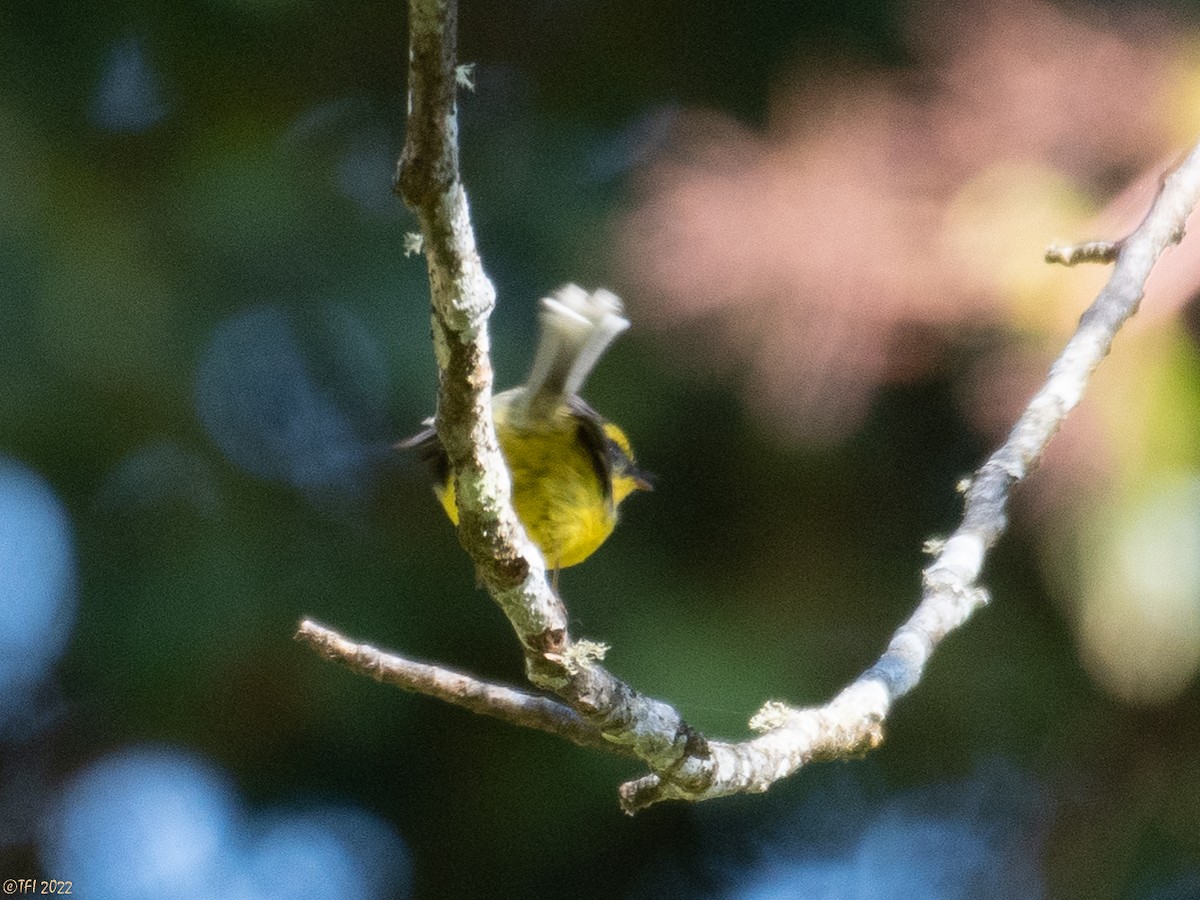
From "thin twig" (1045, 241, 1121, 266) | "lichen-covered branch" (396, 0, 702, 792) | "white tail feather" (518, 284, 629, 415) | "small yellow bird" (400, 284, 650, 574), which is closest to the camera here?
"lichen-covered branch" (396, 0, 702, 792)

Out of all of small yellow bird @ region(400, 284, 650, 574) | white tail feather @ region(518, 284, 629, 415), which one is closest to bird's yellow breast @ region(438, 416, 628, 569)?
small yellow bird @ region(400, 284, 650, 574)

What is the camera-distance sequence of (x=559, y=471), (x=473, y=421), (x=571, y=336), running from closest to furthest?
→ (x=473, y=421)
(x=571, y=336)
(x=559, y=471)

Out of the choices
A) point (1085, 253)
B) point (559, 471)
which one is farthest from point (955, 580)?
point (559, 471)

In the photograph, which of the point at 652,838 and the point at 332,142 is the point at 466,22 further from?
the point at 652,838

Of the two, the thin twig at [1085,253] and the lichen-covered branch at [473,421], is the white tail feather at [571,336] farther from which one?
the thin twig at [1085,253]

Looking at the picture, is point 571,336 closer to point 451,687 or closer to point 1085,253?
point 451,687

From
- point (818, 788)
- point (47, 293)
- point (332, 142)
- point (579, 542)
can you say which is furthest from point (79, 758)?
A: point (818, 788)

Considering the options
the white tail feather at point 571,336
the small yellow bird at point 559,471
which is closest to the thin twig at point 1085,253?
the small yellow bird at point 559,471

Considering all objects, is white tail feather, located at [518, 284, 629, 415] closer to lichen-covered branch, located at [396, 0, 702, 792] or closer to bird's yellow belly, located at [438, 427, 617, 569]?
lichen-covered branch, located at [396, 0, 702, 792]
